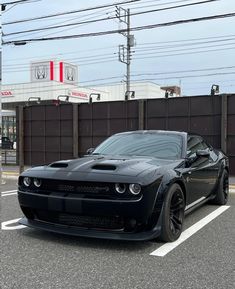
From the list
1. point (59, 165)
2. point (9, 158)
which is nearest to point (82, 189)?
point (59, 165)

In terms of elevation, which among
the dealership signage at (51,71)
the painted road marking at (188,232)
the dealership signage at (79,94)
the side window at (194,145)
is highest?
the dealership signage at (51,71)

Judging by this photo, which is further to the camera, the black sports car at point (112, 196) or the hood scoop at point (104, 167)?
the hood scoop at point (104, 167)

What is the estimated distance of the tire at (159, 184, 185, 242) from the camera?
15.9ft

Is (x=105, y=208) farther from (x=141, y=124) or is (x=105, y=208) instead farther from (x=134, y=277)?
(x=141, y=124)

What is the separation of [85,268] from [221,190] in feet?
14.2

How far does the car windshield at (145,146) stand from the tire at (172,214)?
0.77 meters

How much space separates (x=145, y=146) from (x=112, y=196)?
1.73 metres

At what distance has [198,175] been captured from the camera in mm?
6188

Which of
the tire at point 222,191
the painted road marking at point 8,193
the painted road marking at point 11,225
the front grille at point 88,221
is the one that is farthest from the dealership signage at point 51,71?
the front grille at point 88,221

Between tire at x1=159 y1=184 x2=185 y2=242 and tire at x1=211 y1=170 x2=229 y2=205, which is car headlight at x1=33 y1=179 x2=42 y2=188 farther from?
tire at x1=211 y1=170 x2=229 y2=205

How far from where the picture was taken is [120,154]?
19.8ft

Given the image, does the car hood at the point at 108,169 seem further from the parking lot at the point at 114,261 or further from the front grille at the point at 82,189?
the parking lot at the point at 114,261

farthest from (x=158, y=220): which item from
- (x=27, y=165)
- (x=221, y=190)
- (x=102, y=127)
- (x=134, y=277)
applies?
(x=27, y=165)

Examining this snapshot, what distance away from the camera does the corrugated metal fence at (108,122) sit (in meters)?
11.2
